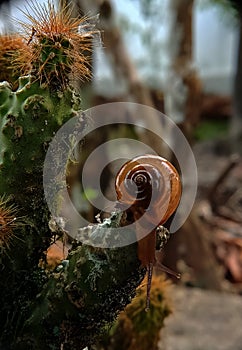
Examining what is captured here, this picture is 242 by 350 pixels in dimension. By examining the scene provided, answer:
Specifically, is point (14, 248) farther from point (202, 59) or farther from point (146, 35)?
point (202, 59)

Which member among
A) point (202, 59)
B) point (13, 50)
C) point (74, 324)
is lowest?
point (202, 59)

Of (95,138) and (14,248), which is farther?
(95,138)

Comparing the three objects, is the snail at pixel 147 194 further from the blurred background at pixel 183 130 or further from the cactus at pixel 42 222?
the blurred background at pixel 183 130

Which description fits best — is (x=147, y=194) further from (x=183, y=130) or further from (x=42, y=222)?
(x=183, y=130)

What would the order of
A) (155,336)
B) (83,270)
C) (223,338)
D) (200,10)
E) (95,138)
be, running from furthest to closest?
(200,10)
(95,138)
(223,338)
(155,336)
(83,270)

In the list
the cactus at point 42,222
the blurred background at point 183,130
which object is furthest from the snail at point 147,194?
the blurred background at point 183,130

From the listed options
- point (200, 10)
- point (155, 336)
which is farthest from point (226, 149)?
point (155, 336)
